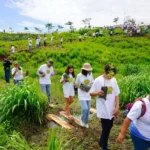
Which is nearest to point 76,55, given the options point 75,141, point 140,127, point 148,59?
point 148,59

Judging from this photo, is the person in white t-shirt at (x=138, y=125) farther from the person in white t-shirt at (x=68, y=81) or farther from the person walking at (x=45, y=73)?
the person walking at (x=45, y=73)

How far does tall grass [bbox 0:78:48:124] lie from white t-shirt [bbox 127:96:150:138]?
10.9 feet

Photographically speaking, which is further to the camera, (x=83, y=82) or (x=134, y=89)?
(x=134, y=89)

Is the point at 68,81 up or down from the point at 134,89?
up

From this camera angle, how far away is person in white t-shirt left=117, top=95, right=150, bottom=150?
11.2 feet

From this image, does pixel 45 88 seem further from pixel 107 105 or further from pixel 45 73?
pixel 107 105

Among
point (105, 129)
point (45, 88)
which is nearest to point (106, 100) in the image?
point (105, 129)

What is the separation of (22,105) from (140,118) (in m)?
3.59

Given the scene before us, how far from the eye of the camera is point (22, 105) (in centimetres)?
652

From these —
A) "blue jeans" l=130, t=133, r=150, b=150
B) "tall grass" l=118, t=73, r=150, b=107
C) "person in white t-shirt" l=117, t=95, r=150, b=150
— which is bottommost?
"tall grass" l=118, t=73, r=150, b=107

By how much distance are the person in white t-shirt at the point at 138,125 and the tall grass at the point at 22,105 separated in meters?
3.24

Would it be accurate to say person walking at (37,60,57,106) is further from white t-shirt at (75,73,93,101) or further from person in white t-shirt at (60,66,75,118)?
white t-shirt at (75,73,93,101)

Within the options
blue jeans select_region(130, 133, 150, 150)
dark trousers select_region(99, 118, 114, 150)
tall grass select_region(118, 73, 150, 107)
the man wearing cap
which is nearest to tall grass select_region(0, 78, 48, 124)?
the man wearing cap

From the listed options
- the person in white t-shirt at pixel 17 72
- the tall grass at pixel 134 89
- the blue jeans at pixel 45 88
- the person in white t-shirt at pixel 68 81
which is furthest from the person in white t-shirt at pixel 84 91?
the person in white t-shirt at pixel 17 72
